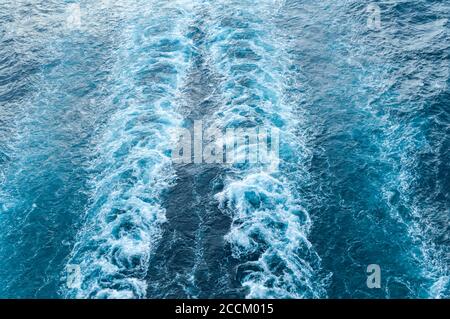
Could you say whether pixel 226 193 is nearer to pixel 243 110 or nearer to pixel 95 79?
pixel 243 110

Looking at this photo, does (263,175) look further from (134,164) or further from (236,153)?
(134,164)

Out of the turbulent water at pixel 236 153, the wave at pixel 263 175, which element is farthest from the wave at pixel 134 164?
the wave at pixel 263 175

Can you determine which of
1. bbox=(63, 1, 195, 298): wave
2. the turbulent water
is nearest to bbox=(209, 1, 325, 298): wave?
the turbulent water

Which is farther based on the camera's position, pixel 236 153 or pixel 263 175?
pixel 236 153

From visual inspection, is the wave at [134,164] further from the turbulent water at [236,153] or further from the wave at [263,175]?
the wave at [263,175]

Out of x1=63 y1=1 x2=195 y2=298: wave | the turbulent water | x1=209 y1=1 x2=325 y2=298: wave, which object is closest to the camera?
x1=209 y1=1 x2=325 y2=298: wave

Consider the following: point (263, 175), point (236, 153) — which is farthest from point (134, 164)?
point (263, 175)

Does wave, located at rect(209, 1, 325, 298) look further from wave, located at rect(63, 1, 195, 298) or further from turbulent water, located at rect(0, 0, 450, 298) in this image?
wave, located at rect(63, 1, 195, 298)
